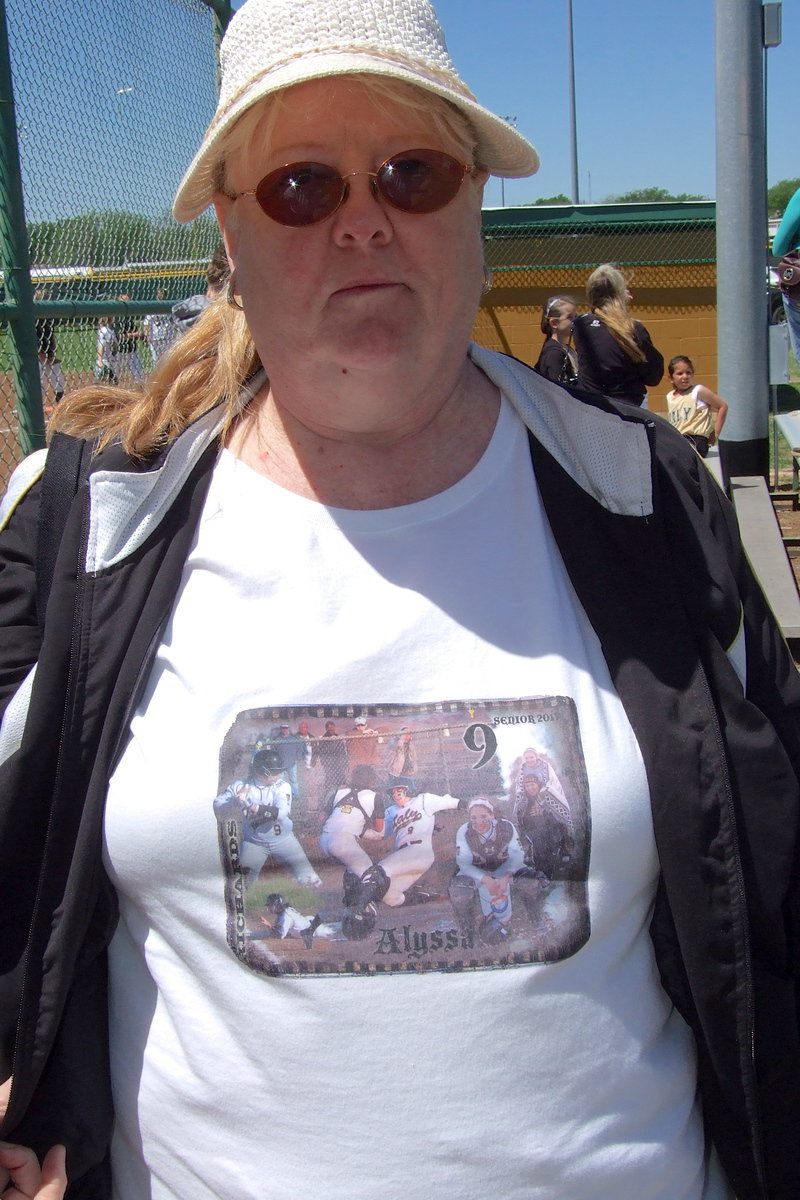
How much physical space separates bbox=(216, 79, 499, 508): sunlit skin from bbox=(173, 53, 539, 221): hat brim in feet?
0.12

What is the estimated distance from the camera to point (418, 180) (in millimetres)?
1356

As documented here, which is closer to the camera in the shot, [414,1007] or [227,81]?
[414,1007]

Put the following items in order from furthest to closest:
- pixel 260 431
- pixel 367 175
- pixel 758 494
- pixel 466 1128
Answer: pixel 758 494
pixel 260 431
pixel 367 175
pixel 466 1128

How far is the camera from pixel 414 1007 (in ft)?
4.10

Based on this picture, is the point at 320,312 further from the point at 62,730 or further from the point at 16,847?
the point at 16,847

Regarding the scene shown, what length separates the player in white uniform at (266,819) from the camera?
1283 mm

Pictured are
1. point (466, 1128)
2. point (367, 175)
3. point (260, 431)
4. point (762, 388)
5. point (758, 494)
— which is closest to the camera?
point (466, 1128)

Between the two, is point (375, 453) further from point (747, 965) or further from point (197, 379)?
point (747, 965)

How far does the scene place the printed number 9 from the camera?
4.23 ft

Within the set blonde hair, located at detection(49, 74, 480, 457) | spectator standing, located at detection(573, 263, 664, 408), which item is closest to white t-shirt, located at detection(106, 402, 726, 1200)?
blonde hair, located at detection(49, 74, 480, 457)

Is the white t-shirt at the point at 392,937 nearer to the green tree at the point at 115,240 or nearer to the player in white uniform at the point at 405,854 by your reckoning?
the player in white uniform at the point at 405,854

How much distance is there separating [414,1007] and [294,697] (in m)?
0.39

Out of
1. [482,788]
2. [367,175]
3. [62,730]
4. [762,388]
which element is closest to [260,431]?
[367,175]

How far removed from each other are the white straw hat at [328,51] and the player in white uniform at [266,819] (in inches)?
31.7
